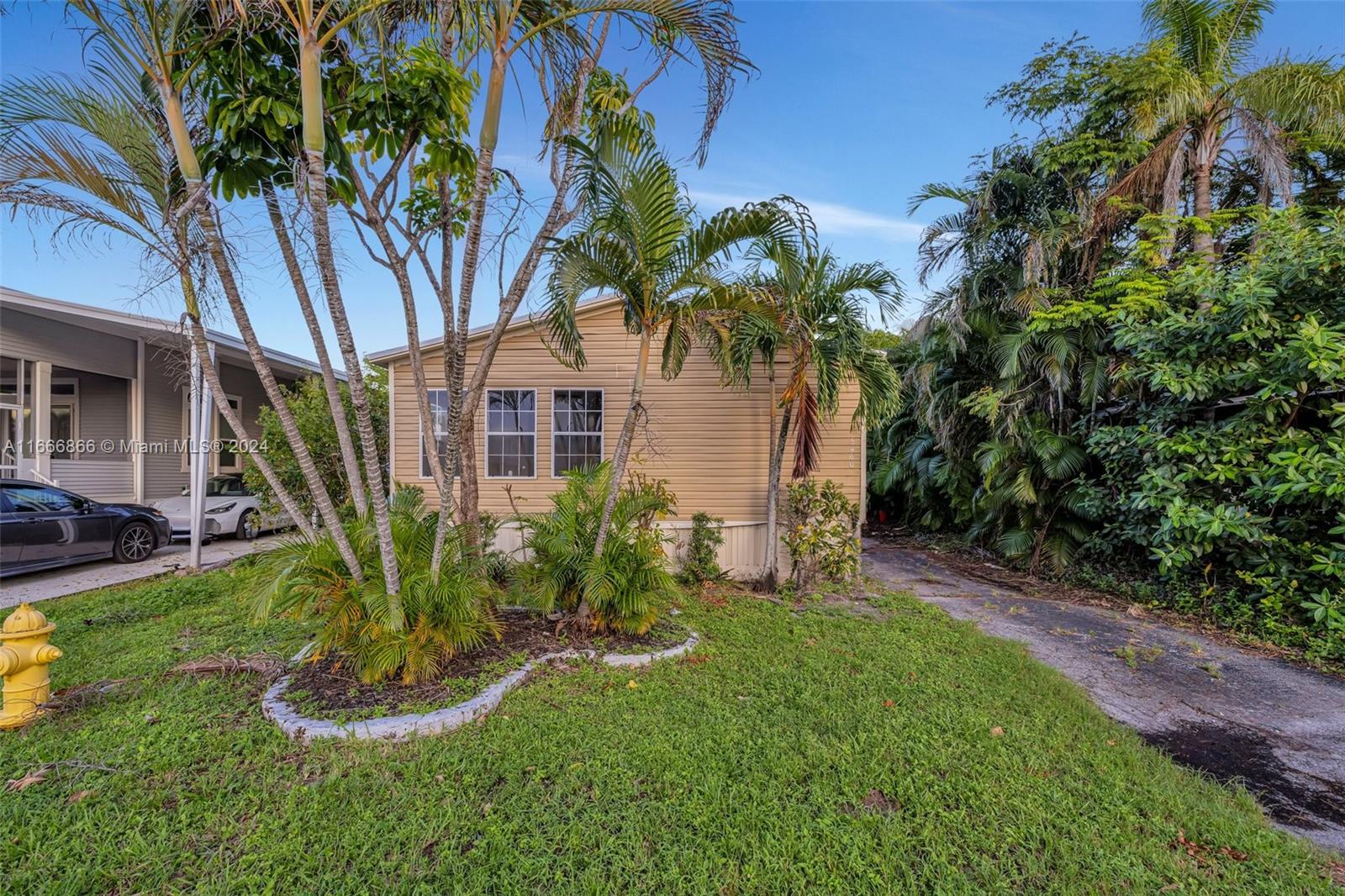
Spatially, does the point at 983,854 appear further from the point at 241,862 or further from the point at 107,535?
the point at 107,535

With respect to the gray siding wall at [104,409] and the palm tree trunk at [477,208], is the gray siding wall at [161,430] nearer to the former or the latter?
the gray siding wall at [104,409]

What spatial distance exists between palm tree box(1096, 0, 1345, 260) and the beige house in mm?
5083

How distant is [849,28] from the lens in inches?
278

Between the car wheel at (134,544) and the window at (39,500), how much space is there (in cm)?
70

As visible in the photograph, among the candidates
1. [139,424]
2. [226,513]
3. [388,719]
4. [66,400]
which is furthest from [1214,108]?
[66,400]

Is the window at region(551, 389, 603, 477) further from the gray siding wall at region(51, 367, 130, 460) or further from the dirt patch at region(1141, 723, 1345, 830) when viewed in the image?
the gray siding wall at region(51, 367, 130, 460)

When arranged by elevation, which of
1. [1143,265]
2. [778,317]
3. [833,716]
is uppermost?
[1143,265]

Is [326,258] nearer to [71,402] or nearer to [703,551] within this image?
[703,551]

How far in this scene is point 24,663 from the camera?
313 cm

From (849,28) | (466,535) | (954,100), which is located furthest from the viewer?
(954,100)

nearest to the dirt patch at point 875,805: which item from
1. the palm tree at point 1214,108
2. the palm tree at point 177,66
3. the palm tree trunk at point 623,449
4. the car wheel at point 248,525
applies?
the palm tree trunk at point 623,449

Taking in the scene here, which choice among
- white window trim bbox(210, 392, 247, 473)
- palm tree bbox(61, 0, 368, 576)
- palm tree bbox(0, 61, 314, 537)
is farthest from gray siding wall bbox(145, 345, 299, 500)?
palm tree bbox(61, 0, 368, 576)

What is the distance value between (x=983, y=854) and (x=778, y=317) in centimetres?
442

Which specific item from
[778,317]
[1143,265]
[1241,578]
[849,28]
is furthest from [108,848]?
[1143,265]
